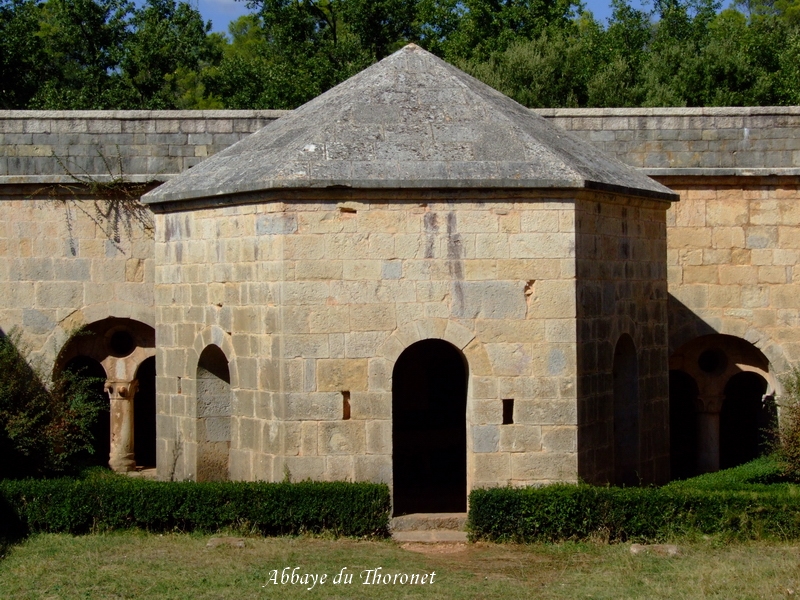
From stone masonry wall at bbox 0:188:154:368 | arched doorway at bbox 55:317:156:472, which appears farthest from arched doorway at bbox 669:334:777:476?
stone masonry wall at bbox 0:188:154:368

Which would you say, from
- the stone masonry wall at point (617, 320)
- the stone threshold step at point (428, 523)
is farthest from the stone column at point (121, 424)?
the stone masonry wall at point (617, 320)

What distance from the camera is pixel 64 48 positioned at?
2939 cm

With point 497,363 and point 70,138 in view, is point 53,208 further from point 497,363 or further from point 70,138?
point 497,363

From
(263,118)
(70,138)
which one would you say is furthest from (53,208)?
(263,118)

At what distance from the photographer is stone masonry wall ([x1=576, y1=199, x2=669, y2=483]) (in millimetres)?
12133

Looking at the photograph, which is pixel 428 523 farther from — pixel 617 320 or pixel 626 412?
pixel 617 320

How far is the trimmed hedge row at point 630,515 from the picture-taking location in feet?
36.6

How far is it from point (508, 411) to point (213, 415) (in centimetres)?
365

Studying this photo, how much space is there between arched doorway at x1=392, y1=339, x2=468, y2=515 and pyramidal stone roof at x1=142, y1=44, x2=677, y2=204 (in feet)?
14.7

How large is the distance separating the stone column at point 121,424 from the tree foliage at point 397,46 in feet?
40.1

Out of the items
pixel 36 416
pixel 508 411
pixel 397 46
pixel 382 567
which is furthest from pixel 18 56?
pixel 382 567

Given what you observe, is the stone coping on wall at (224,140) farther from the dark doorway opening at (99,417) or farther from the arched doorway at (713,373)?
the dark doorway opening at (99,417)

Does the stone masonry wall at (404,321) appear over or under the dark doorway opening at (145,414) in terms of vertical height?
over

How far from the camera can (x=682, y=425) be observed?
18.6m
